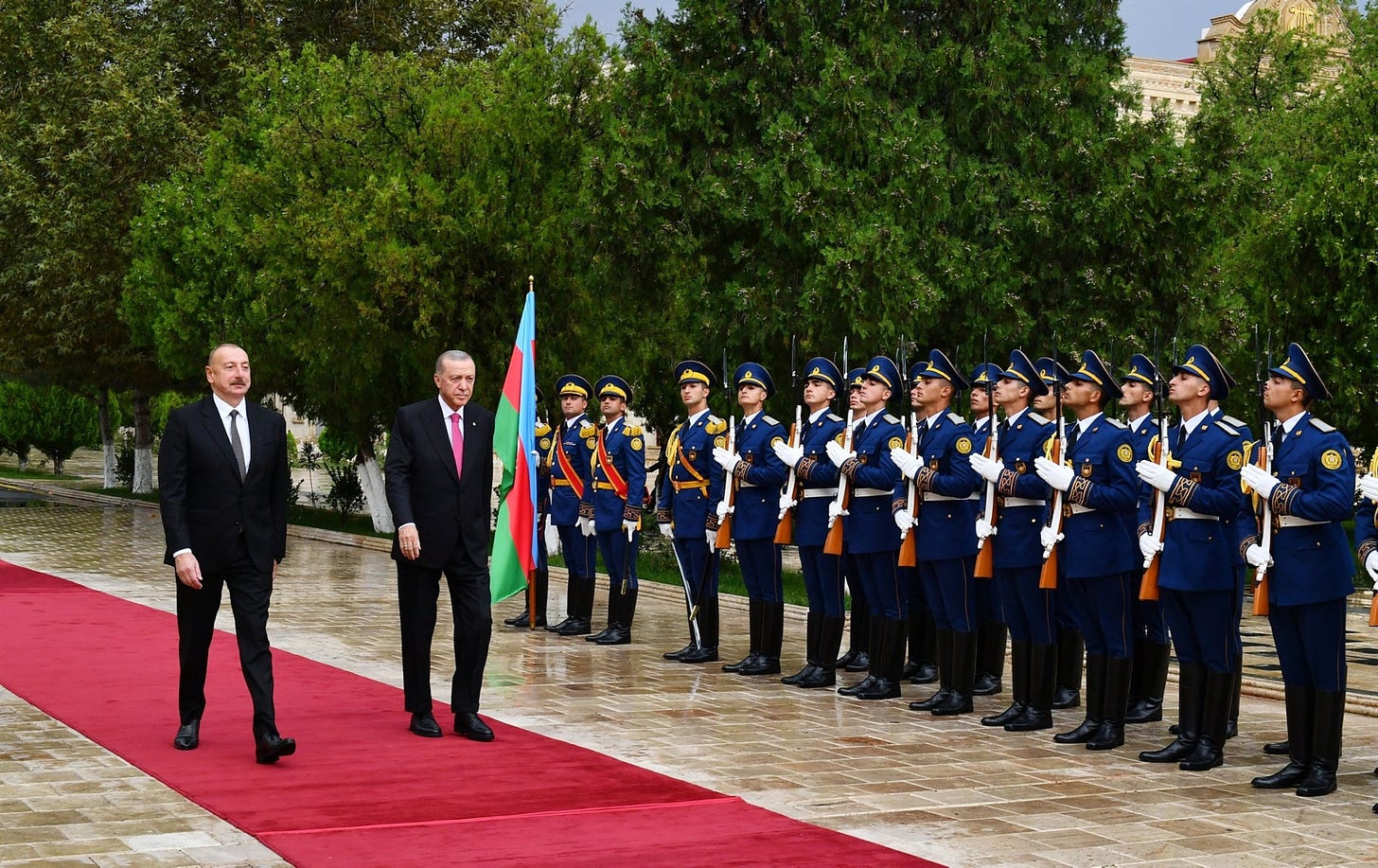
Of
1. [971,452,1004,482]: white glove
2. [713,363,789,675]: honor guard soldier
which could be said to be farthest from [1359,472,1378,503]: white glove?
[713,363,789,675]: honor guard soldier

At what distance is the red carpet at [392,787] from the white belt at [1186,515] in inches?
110

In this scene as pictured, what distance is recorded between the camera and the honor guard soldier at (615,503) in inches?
526

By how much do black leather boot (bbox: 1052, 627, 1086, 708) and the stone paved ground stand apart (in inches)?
19.3

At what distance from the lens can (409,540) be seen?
28.6 feet

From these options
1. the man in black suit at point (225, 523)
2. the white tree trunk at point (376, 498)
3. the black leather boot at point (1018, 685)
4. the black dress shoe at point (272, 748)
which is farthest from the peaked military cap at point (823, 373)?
the white tree trunk at point (376, 498)

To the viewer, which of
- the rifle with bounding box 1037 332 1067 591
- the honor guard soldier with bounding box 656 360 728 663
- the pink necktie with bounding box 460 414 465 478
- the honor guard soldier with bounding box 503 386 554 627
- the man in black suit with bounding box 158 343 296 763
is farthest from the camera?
the honor guard soldier with bounding box 503 386 554 627

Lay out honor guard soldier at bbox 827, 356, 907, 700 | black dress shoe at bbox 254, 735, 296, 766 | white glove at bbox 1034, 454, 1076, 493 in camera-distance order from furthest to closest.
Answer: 1. honor guard soldier at bbox 827, 356, 907, 700
2. white glove at bbox 1034, 454, 1076, 493
3. black dress shoe at bbox 254, 735, 296, 766

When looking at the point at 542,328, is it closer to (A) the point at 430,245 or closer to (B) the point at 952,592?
(A) the point at 430,245

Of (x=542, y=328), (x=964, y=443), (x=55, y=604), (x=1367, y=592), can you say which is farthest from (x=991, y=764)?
(x=542, y=328)

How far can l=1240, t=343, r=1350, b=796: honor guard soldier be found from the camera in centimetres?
795

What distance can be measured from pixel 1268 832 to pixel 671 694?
14.4 ft

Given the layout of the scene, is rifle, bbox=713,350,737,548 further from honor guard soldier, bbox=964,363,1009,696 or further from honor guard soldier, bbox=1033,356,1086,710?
honor guard soldier, bbox=1033,356,1086,710

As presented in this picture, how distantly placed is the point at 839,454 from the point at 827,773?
9.84 ft

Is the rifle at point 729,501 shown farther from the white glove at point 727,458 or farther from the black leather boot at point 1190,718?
the black leather boot at point 1190,718
